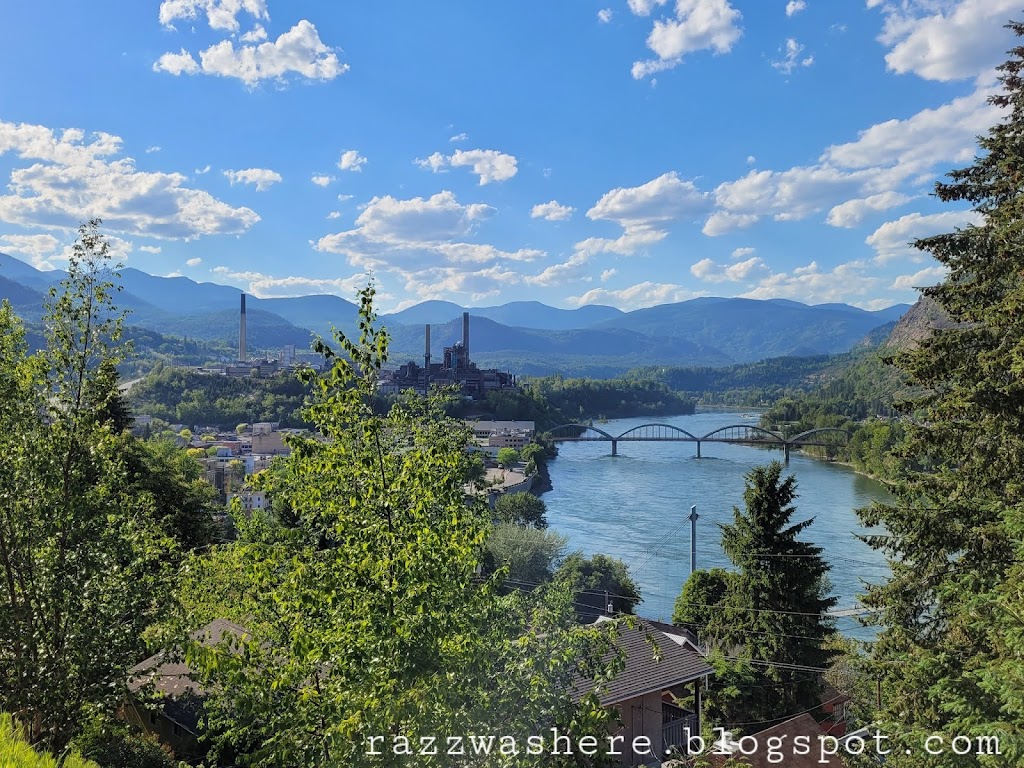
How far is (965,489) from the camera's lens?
5.70 m

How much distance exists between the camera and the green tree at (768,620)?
35.0 ft

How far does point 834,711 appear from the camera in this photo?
11.6 m

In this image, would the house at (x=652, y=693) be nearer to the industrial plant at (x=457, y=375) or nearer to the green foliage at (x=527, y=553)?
the green foliage at (x=527, y=553)

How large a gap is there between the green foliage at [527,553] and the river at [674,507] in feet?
9.56

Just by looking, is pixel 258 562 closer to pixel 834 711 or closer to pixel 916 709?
pixel 916 709

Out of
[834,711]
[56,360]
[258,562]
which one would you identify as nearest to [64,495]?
[56,360]

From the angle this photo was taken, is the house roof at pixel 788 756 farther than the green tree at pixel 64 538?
Yes

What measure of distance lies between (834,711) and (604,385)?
9529 cm

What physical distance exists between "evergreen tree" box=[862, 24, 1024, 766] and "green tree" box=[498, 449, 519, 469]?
4182 centimetres

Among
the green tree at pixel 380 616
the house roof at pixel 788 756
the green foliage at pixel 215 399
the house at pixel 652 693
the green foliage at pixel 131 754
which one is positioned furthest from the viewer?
the green foliage at pixel 215 399

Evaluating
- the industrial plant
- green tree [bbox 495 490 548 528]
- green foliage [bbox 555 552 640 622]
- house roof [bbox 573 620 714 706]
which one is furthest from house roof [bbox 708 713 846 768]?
the industrial plant

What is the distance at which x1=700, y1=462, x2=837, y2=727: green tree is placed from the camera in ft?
35.0

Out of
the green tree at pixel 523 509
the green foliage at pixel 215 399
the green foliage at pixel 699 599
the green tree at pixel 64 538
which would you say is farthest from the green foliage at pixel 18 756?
the green foliage at pixel 215 399

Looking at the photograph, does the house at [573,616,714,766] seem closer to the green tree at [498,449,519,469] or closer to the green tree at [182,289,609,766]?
the green tree at [182,289,609,766]
